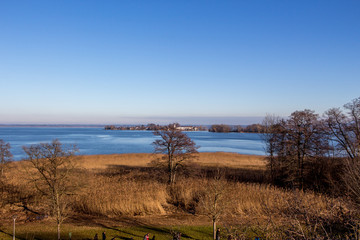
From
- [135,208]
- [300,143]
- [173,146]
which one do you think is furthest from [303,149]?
[135,208]

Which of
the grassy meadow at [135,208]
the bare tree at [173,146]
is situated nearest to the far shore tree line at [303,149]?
the bare tree at [173,146]

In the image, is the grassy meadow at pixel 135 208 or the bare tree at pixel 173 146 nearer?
the grassy meadow at pixel 135 208

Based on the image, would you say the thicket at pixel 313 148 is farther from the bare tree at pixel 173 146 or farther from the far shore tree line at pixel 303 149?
the bare tree at pixel 173 146

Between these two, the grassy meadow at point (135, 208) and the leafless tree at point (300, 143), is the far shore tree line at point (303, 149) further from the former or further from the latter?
the grassy meadow at point (135, 208)

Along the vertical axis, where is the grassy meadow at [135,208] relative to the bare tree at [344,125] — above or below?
below

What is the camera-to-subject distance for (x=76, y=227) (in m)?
14.3

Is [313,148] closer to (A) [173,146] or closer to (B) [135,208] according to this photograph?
(A) [173,146]

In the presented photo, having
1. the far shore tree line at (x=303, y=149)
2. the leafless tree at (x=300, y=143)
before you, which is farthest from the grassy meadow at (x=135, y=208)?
the leafless tree at (x=300, y=143)

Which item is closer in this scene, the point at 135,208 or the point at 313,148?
the point at 135,208

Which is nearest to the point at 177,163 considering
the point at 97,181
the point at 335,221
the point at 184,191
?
the point at 184,191

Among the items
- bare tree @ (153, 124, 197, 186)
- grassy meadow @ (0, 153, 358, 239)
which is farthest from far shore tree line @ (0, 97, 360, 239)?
grassy meadow @ (0, 153, 358, 239)

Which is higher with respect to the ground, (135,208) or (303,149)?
(303,149)

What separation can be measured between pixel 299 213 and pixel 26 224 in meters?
15.3

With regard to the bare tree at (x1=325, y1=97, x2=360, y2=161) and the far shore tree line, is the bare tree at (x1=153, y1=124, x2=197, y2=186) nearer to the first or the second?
the far shore tree line
